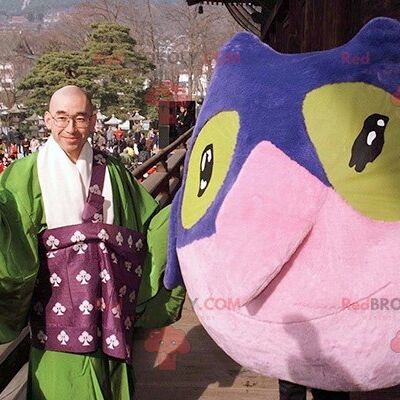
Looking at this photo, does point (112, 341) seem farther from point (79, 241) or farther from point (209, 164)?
point (209, 164)

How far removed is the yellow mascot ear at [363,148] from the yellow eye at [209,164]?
0.22m

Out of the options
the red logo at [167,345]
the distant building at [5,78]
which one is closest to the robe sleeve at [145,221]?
the red logo at [167,345]

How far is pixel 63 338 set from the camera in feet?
7.43

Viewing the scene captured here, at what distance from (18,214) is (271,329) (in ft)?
3.76

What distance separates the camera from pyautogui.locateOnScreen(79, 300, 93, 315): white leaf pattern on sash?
223cm

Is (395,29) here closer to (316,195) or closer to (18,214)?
(316,195)

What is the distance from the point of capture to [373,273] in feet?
4.46

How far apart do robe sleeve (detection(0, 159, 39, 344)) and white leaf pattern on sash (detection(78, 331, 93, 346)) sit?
240mm

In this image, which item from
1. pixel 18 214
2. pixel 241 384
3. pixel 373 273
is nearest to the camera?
pixel 373 273

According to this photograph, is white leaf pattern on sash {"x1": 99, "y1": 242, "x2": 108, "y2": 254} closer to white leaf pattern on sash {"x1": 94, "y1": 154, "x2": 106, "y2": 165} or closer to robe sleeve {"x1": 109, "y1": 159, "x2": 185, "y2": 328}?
robe sleeve {"x1": 109, "y1": 159, "x2": 185, "y2": 328}

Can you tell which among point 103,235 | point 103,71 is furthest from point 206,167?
point 103,71

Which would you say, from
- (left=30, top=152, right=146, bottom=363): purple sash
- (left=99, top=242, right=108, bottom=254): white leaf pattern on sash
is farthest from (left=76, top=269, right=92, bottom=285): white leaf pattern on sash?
(left=99, top=242, right=108, bottom=254): white leaf pattern on sash

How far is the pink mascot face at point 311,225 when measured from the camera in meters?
1.36

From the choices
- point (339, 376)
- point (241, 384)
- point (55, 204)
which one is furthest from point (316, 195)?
point (241, 384)
